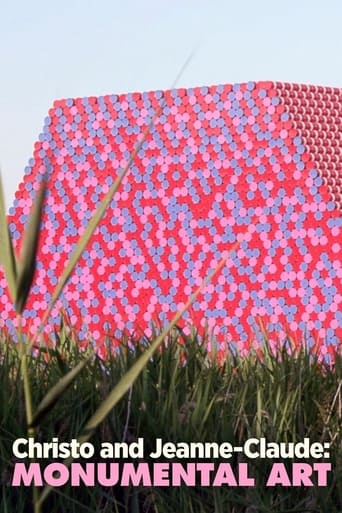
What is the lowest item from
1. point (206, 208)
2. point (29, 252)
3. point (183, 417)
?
point (29, 252)

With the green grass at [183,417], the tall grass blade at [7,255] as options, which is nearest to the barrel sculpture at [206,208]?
the green grass at [183,417]

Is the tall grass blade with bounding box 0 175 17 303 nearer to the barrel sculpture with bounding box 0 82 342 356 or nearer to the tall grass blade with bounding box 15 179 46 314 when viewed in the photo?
the tall grass blade with bounding box 15 179 46 314

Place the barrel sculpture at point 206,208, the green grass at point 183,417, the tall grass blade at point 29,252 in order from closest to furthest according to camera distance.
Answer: the tall grass blade at point 29,252, the green grass at point 183,417, the barrel sculpture at point 206,208

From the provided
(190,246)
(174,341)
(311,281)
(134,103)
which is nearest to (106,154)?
(134,103)

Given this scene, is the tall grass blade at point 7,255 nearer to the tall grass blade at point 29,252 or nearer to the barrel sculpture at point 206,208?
the tall grass blade at point 29,252

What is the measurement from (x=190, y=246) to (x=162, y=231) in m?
0.70

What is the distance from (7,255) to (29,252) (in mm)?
49

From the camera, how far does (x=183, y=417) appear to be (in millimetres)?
4750

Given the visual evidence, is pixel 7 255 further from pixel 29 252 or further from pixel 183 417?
pixel 183 417

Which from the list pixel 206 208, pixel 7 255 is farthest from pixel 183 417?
pixel 206 208

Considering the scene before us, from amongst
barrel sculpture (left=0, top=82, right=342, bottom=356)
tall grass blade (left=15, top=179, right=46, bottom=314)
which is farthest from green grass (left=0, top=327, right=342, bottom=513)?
barrel sculpture (left=0, top=82, right=342, bottom=356)

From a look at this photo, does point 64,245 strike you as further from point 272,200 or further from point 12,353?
point 12,353

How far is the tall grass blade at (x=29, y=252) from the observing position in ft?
6.18

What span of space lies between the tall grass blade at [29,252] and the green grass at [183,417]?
2.37 metres
